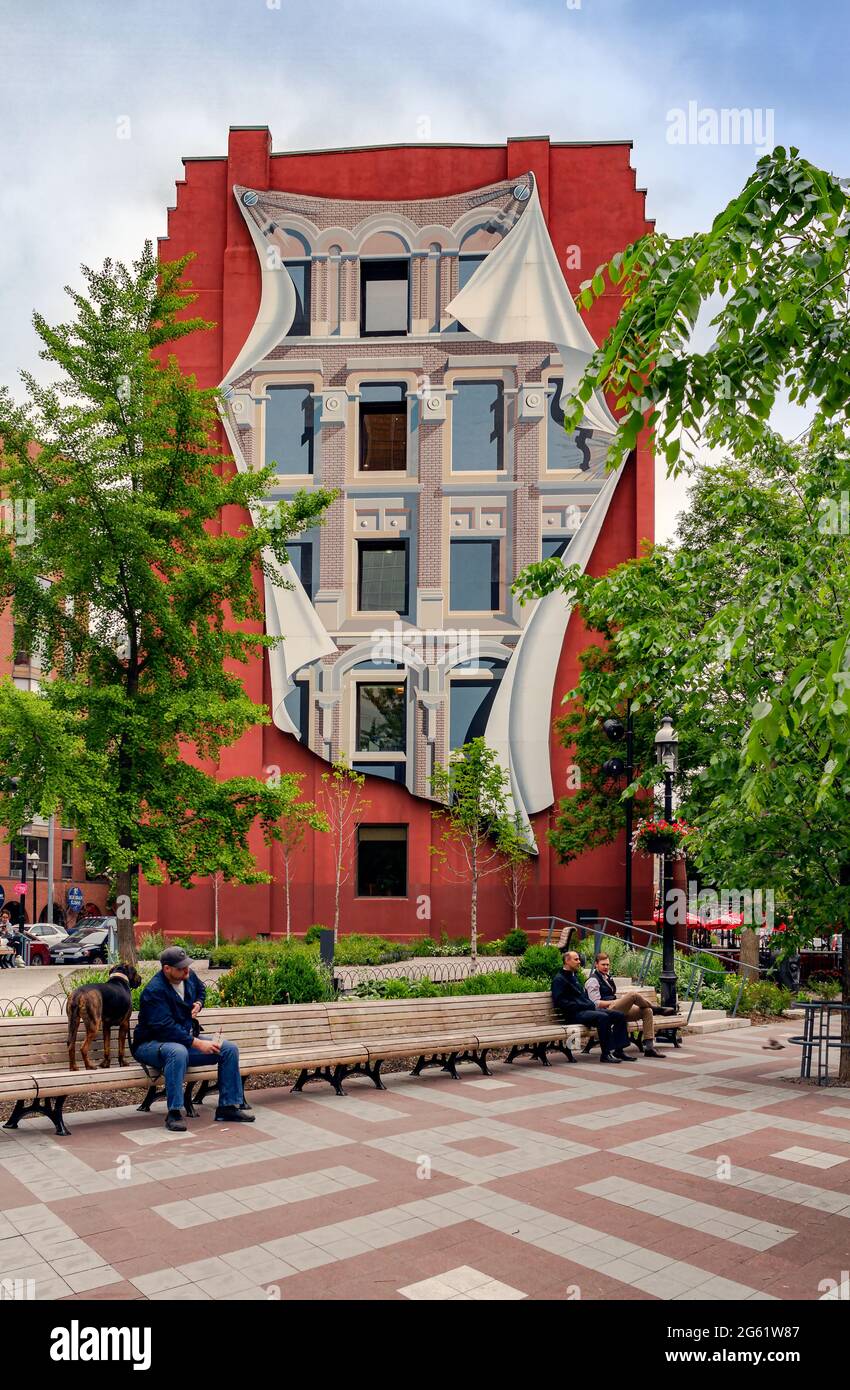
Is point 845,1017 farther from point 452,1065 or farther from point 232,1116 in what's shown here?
point 232,1116

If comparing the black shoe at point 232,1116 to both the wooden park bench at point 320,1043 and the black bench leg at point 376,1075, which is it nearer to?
the wooden park bench at point 320,1043

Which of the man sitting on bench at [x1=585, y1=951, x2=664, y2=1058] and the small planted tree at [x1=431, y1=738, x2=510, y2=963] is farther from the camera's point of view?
the small planted tree at [x1=431, y1=738, x2=510, y2=963]

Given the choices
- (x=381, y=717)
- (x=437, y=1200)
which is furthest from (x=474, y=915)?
(x=437, y=1200)

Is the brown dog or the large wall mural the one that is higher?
the large wall mural

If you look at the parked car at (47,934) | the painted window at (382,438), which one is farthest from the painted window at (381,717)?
the parked car at (47,934)

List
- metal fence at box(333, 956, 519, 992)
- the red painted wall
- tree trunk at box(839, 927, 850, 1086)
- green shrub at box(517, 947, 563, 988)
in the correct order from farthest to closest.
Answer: the red painted wall → metal fence at box(333, 956, 519, 992) → green shrub at box(517, 947, 563, 988) → tree trunk at box(839, 927, 850, 1086)

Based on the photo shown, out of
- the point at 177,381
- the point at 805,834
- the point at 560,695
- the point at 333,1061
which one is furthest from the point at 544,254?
the point at 333,1061

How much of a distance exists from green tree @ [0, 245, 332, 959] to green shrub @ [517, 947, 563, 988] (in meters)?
4.81

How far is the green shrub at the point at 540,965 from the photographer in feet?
52.3

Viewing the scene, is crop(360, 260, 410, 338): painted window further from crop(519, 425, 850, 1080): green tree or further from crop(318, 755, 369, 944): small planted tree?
crop(519, 425, 850, 1080): green tree

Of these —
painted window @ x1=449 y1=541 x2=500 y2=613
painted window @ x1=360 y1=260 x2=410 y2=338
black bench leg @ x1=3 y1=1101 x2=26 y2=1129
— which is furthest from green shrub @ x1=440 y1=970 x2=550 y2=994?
painted window @ x1=360 y1=260 x2=410 y2=338

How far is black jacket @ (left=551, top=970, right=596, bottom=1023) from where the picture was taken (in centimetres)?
1309

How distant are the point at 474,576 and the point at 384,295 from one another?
9.10 metres
